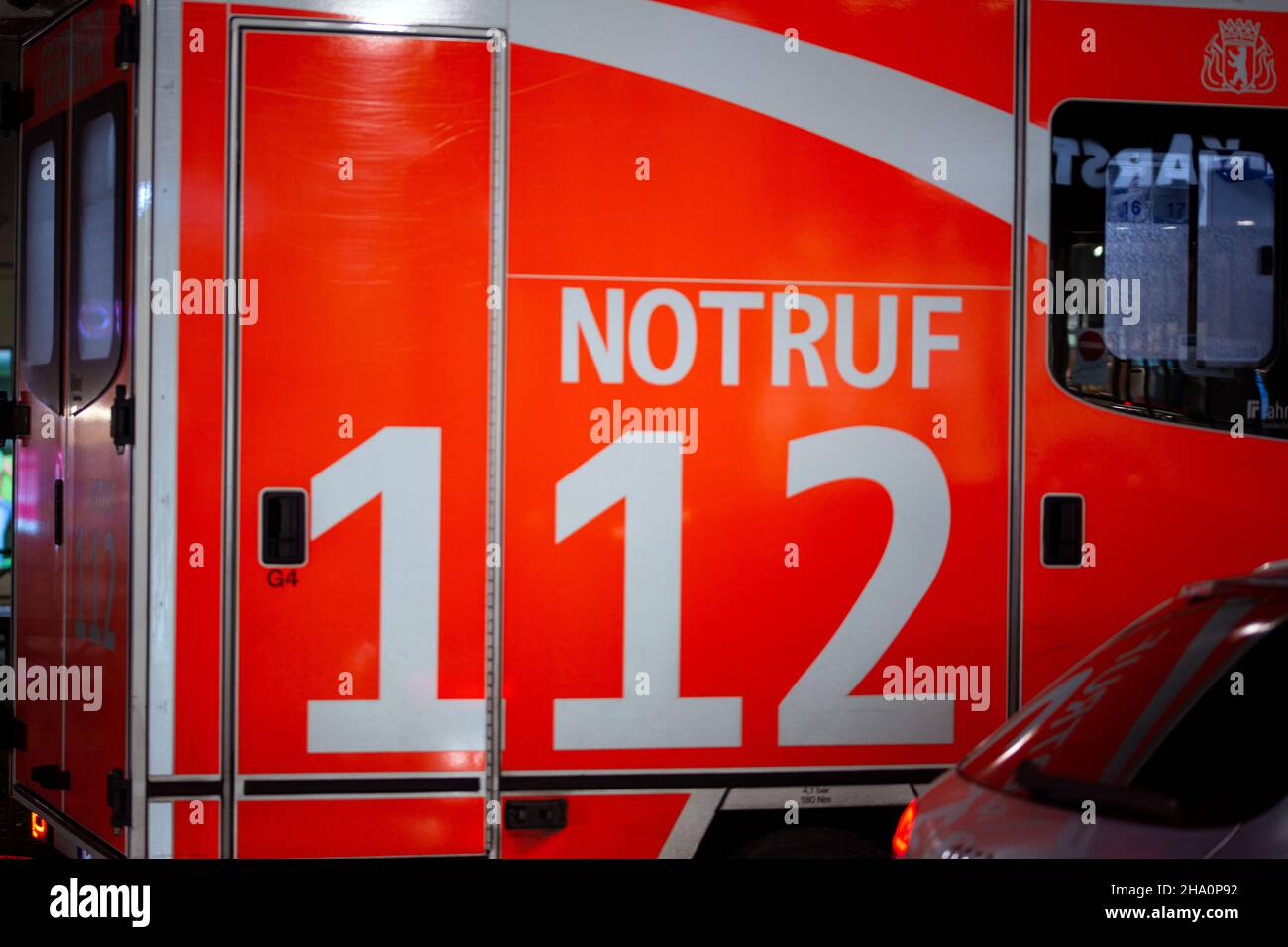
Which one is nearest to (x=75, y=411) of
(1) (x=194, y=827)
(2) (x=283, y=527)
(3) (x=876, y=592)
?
(2) (x=283, y=527)

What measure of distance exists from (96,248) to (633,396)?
→ 5.43 ft

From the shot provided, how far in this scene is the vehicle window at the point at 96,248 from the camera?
3441 millimetres

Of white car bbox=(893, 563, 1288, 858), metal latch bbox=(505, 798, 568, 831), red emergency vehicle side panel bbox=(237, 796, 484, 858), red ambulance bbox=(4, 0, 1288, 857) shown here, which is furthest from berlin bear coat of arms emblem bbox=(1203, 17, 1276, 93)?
red emergency vehicle side panel bbox=(237, 796, 484, 858)

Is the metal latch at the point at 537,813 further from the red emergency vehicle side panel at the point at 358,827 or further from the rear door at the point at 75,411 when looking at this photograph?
the rear door at the point at 75,411

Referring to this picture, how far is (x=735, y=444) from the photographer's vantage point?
11.4ft

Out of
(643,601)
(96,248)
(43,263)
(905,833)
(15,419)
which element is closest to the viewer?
(905,833)

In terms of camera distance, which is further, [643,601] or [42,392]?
[42,392]

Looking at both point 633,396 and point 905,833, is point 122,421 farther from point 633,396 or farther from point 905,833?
point 905,833

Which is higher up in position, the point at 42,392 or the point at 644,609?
the point at 42,392

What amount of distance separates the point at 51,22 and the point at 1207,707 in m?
3.88

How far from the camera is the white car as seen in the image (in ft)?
7.29

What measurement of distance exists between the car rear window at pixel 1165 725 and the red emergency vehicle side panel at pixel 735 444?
79 cm
